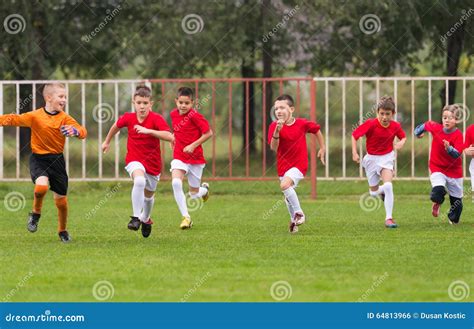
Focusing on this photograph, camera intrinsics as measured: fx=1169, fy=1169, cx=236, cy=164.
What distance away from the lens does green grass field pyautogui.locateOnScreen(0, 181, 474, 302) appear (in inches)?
363

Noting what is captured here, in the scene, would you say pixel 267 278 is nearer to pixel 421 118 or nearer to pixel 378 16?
pixel 378 16

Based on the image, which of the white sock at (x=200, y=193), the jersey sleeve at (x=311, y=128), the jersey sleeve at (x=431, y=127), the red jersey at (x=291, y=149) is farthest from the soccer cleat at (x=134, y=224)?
the jersey sleeve at (x=431, y=127)

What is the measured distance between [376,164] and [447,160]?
890mm

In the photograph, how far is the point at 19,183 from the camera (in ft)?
71.8

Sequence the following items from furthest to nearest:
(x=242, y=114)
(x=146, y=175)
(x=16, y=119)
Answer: (x=242, y=114)
(x=146, y=175)
(x=16, y=119)

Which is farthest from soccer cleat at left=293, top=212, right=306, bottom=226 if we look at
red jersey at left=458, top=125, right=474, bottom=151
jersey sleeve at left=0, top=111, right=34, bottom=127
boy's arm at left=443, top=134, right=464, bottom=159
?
jersey sleeve at left=0, top=111, right=34, bottom=127

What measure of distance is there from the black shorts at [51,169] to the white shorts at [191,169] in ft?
8.14

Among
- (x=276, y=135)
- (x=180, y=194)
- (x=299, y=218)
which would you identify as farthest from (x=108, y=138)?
(x=299, y=218)

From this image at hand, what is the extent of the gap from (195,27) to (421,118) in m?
17.8

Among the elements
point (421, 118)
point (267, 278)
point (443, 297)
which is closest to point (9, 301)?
point (267, 278)

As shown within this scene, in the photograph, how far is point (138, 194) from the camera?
13.0 meters

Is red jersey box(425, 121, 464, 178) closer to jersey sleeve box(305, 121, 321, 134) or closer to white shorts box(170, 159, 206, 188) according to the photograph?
jersey sleeve box(305, 121, 321, 134)

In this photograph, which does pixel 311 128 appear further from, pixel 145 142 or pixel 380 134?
pixel 145 142

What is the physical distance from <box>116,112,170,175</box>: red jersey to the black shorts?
0.92m
